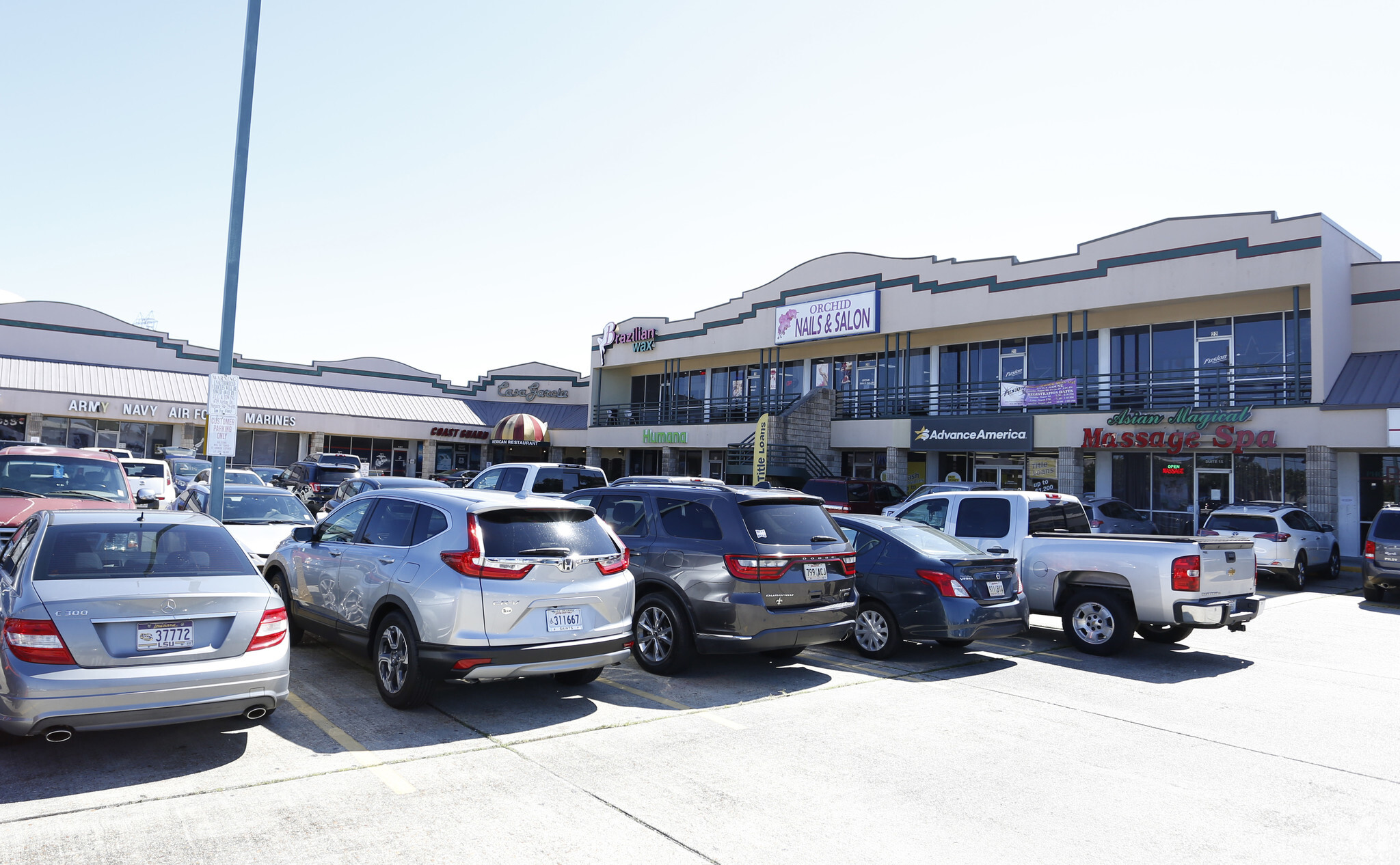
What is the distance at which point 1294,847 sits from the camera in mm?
4555

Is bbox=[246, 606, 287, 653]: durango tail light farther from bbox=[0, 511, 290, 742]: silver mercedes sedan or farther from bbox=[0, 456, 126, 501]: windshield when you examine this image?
bbox=[0, 456, 126, 501]: windshield

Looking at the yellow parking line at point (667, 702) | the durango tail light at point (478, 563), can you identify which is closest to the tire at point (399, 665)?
the durango tail light at point (478, 563)

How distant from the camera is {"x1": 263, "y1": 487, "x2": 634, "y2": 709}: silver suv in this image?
6277 millimetres

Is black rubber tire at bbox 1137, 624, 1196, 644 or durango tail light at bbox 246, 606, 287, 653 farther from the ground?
durango tail light at bbox 246, 606, 287, 653

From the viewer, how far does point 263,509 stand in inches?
486

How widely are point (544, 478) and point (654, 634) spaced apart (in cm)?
761

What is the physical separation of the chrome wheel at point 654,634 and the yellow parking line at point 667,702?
53 cm

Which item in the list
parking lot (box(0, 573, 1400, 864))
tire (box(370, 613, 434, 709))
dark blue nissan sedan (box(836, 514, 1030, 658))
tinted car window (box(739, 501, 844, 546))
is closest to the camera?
parking lot (box(0, 573, 1400, 864))

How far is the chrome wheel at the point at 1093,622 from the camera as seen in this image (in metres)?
9.79

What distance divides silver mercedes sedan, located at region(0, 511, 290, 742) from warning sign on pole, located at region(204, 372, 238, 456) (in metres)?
3.70

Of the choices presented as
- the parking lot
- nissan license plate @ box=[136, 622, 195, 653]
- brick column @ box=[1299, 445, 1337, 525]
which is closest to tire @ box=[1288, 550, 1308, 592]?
brick column @ box=[1299, 445, 1337, 525]

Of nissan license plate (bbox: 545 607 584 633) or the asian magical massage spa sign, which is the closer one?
nissan license plate (bbox: 545 607 584 633)

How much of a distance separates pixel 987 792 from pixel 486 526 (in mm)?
3973

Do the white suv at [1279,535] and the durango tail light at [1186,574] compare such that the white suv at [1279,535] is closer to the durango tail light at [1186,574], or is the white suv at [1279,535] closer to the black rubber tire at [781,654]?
the durango tail light at [1186,574]
